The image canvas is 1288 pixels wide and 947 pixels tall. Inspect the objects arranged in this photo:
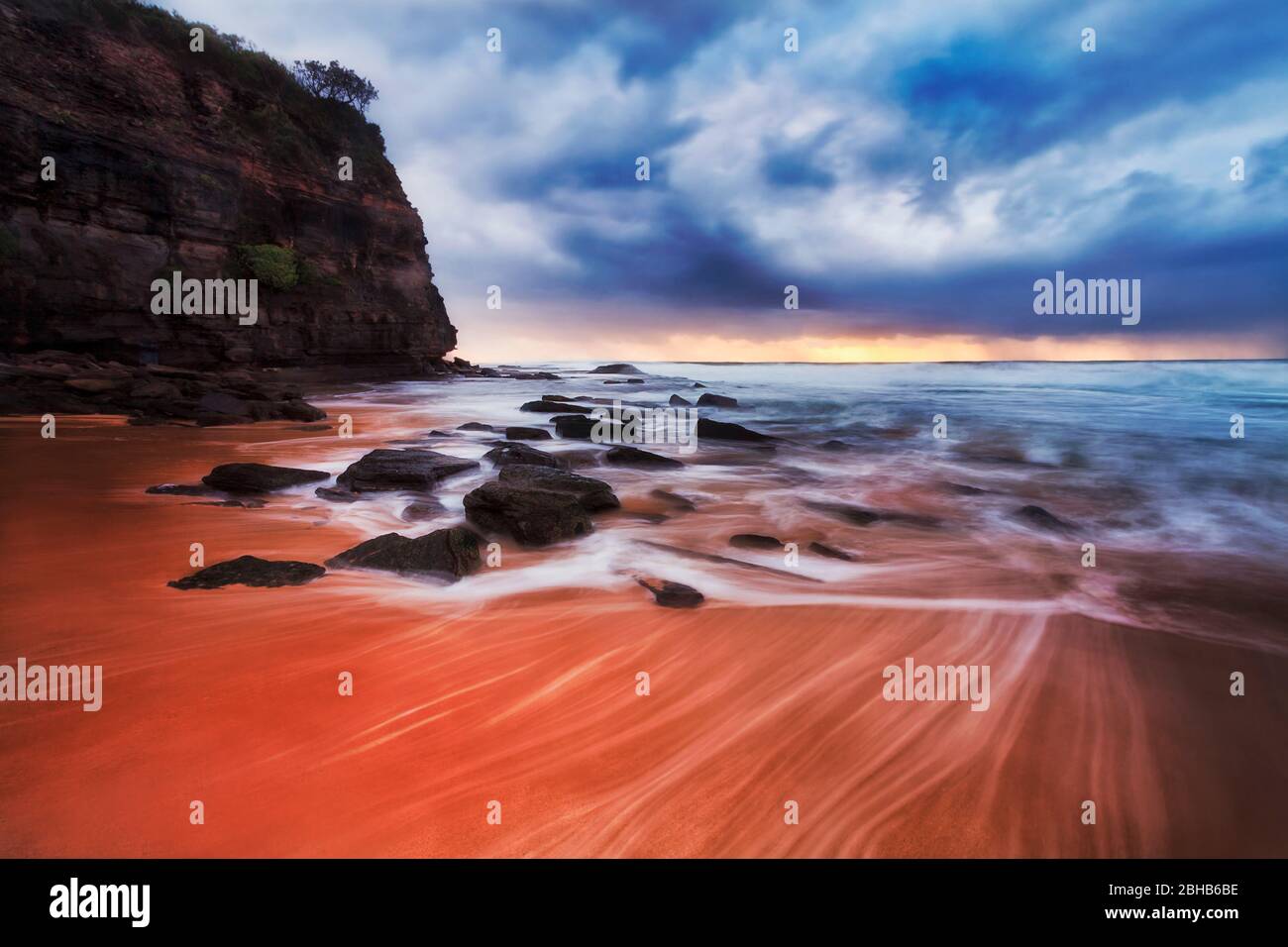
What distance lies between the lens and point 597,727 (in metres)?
2.77

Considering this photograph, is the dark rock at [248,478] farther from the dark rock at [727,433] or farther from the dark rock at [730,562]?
the dark rock at [727,433]

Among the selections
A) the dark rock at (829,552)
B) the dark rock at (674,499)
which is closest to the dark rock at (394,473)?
the dark rock at (674,499)

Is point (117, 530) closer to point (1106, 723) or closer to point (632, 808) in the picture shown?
point (632, 808)

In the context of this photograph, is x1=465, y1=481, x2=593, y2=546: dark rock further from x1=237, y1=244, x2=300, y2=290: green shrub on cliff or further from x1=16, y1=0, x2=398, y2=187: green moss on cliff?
x1=16, y1=0, x2=398, y2=187: green moss on cliff

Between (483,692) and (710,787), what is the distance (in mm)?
1352

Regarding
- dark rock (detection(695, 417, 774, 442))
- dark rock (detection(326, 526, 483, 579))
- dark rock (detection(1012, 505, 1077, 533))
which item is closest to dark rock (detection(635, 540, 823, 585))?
dark rock (detection(326, 526, 483, 579))

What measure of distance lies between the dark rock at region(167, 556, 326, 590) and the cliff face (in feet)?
64.0

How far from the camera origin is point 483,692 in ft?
9.82

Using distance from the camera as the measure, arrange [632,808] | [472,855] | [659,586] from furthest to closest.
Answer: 1. [659,586]
2. [632,808]
3. [472,855]

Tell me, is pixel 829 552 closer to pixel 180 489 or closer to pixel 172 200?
pixel 180 489

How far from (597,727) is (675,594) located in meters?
1.65

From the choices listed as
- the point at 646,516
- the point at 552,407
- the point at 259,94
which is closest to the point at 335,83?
the point at 259,94

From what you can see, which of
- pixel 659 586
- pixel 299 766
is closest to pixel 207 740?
pixel 299 766
